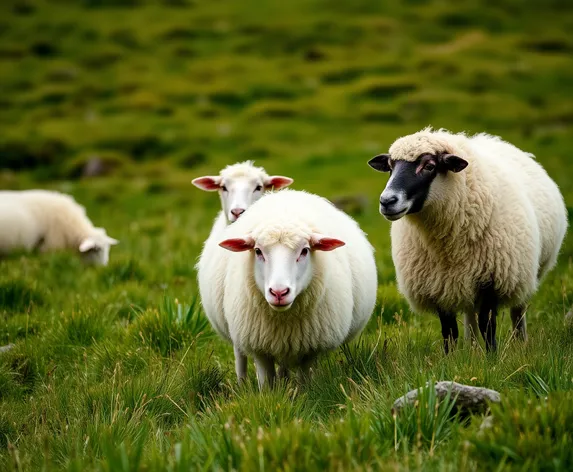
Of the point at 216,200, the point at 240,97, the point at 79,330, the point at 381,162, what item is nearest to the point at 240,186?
the point at 381,162

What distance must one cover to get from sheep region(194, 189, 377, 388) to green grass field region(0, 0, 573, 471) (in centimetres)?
27

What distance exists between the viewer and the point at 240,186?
6.94 metres

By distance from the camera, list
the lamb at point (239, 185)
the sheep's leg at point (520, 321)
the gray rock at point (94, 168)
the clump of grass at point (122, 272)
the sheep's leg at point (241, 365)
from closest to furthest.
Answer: the sheep's leg at point (241, 365), the sheep's leg at point (520, 321), the lamb at point (239, 185), the clump of grass at point (122, 272), the gray rock at point (94, 168)

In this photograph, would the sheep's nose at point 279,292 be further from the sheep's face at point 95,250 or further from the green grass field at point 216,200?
the sheep's face at point 95,250

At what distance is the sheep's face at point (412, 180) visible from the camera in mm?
4992

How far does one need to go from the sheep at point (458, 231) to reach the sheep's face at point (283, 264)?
1.79 feet

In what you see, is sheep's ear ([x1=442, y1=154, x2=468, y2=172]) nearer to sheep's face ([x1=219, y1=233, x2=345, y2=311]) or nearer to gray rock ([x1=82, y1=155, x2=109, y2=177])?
sheep's face ([x1=219, y1=233, x2=345, y2=311])

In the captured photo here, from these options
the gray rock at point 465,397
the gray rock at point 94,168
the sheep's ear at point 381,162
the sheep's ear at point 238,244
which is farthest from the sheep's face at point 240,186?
the gray rock at point 94,168

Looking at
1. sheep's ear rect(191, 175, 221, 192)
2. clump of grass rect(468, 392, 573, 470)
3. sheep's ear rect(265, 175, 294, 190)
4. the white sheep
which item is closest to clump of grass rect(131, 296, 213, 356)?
the white sheep

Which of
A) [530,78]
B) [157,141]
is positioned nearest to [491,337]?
[157,141]

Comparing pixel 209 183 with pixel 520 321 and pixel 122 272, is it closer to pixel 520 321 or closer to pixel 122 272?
pixel 122 272

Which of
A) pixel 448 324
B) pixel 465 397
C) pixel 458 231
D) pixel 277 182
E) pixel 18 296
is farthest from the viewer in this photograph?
pixel 18 296

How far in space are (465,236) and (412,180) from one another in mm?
637

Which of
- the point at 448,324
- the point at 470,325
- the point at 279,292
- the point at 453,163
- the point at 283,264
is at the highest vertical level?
the point at 453,163
